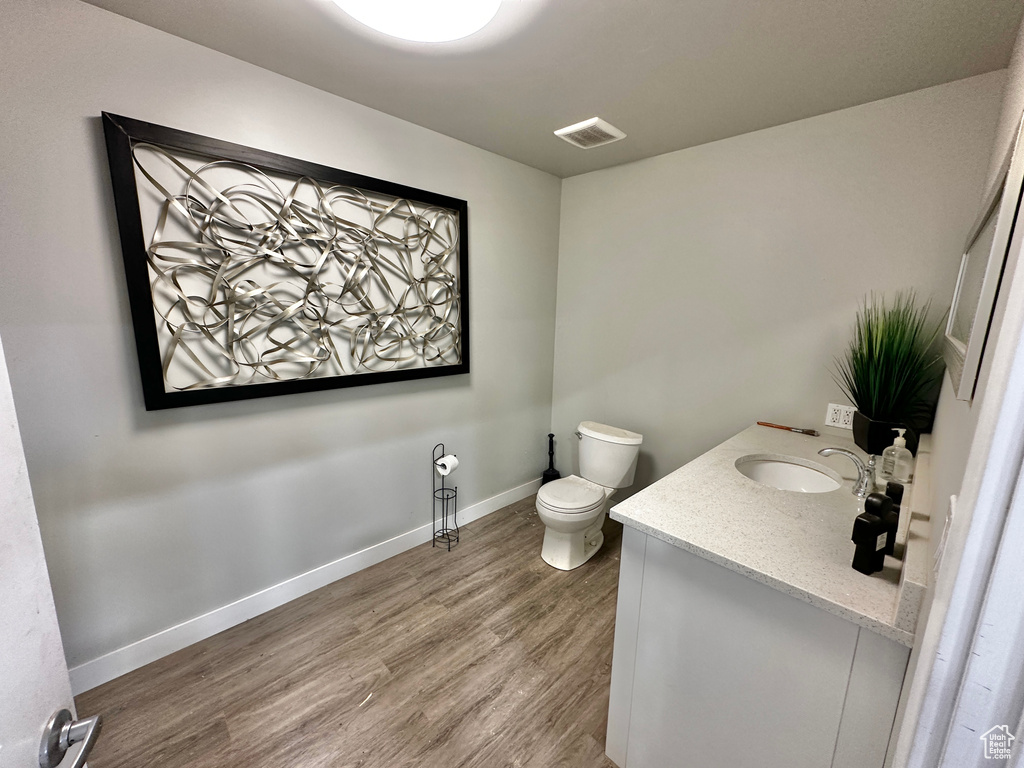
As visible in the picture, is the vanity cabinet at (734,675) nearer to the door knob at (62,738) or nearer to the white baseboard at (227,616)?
the door knob at (62,738)

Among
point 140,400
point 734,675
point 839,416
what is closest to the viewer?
point 734,675

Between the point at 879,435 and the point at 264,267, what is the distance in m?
2.63

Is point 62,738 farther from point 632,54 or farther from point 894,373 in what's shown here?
point 894,373

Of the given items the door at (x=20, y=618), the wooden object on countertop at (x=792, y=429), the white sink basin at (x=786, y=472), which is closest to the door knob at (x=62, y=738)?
the door at (x=20, y=618)

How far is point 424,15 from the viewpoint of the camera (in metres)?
1.12

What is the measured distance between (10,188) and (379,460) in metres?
1.66

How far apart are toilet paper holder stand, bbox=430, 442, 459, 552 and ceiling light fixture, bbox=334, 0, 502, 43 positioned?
1.95m

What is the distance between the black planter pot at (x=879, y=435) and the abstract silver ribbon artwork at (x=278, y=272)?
2.08 metres

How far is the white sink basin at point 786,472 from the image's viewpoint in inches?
67.5

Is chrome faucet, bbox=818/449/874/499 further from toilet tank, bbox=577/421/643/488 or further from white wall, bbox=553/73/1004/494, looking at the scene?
toilet tank, bbox=577/421/643/488

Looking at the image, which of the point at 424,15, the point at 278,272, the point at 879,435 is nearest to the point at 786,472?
the point at 879,435

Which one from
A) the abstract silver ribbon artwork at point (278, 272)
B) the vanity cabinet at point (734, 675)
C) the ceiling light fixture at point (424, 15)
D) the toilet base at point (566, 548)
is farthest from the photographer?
the toilet base at point (566, 548)

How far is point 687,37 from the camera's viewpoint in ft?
4.65

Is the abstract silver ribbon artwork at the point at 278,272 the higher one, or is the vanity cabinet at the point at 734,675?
the abstract silver ribbon artwork at the point at 278,272
